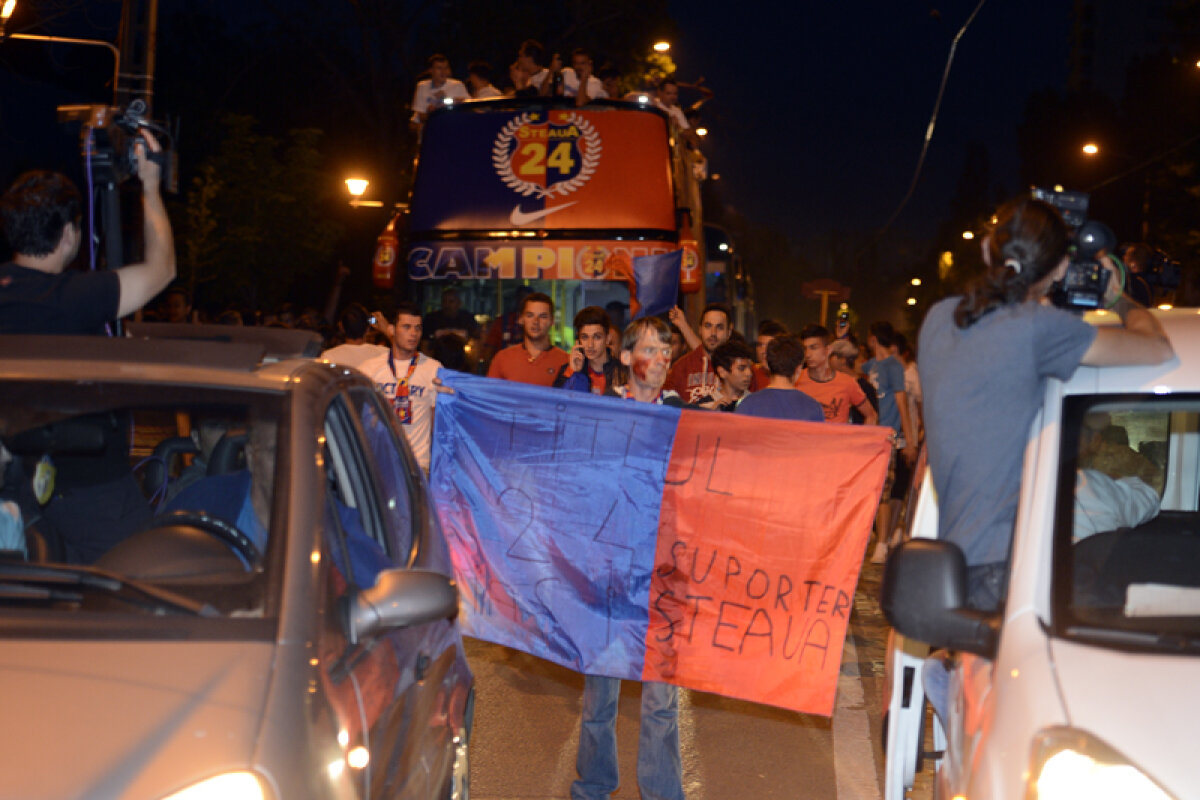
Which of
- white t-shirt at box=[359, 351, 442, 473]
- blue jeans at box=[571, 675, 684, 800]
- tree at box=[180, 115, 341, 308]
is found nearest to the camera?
blue jeans at box=[571, 675, 684, 800]

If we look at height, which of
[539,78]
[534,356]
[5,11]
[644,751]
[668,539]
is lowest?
[644,751]

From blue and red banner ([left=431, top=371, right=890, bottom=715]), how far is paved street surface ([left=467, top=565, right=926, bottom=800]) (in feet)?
2.17

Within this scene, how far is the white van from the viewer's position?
240 centimetres

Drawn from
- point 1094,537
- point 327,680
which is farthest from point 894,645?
point 327,680

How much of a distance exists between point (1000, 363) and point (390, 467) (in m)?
1.92

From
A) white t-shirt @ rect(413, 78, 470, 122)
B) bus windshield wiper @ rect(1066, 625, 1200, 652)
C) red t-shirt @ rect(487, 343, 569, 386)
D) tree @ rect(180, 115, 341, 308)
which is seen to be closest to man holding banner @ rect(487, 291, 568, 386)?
red t-shirt @ rect(487, 343, 569, 386)

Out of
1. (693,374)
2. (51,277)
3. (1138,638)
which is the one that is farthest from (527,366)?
(1138,638)

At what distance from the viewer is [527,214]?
10.9 metres

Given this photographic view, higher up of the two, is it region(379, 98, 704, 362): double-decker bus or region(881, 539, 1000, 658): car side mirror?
region(379, 98, 704, 362): double-decker bus

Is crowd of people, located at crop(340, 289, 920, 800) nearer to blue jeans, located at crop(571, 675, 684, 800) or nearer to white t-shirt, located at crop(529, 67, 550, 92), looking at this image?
blue jeans, located at crop(571, 675, 684, 800)

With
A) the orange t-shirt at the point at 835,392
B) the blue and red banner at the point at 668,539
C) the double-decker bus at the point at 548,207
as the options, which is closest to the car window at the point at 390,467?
the blue and red banner at the point at 668,539

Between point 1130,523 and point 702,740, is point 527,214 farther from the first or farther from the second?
point 1130,523

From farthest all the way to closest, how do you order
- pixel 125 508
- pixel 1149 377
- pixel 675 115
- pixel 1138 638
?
pixel 675 115 < pixel 125 508 < pixel 1149 377 < pixel 1138 638

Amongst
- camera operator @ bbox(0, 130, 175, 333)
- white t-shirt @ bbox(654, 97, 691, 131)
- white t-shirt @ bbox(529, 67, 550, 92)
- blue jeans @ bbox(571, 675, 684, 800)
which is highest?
white t-shirt @ bbox(529, 67, 550, 92)
